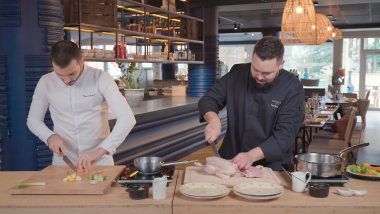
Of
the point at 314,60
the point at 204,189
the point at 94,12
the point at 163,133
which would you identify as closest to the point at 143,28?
the point at 94,12

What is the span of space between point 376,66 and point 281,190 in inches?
534

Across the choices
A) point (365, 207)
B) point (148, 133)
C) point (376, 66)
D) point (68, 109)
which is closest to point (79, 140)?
point (68, 109)

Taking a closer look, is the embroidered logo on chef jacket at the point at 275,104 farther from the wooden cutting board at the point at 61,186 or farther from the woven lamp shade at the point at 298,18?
the woven lamp shade at the point at 298,18

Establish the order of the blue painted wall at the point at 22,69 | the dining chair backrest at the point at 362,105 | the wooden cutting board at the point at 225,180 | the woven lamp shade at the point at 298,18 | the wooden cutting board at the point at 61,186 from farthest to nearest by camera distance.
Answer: the dining chair backrest at the point at 362,105
the woven lamp shade at the point at 298,18
the blue painted wall at the point at 22,69
the wooden cutting board at the point at 225,180
the wooden cutting board at the point at 61,186

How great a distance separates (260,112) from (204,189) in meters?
0.77

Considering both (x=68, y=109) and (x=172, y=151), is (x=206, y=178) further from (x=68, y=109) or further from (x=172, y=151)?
(x=172, y=151)

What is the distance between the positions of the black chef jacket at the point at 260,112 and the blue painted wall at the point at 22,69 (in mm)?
1630

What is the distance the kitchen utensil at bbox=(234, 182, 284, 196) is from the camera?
5.18ft

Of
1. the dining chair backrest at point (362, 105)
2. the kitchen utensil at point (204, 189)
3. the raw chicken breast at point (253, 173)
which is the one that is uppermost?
the raw chicken breast at point (253, 173)

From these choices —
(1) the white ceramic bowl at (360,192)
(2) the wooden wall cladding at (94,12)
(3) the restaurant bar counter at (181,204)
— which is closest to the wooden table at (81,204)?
(3) the restaurant bar counter at (181,204)

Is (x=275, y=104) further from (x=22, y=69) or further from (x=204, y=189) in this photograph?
(x=22, y=69)

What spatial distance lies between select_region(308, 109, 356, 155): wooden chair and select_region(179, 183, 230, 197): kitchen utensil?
3.37m

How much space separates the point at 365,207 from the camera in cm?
151

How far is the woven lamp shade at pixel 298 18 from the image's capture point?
4.98 metres
